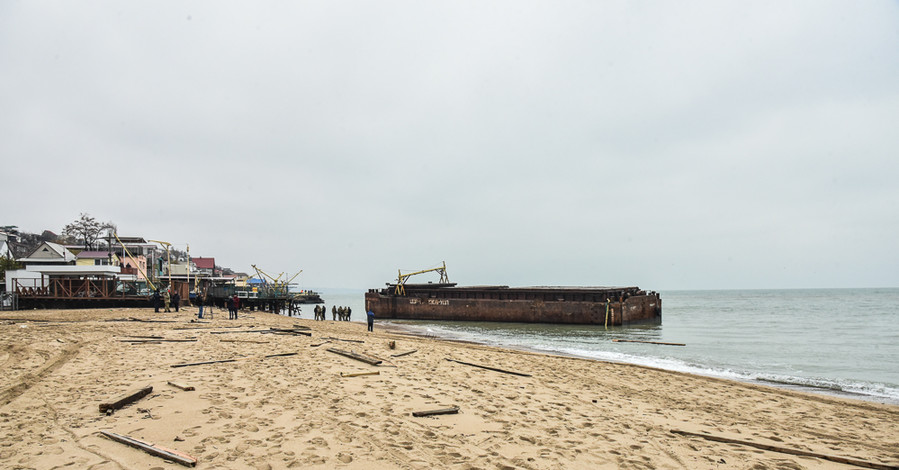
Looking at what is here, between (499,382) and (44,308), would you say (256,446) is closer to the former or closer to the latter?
(499,382)

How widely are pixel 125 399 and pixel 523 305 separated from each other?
35.5 m

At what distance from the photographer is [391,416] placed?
23.3 feet

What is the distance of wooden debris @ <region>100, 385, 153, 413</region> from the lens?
21.5 feet

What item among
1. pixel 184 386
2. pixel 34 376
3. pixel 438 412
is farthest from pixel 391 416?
pixel 34 376

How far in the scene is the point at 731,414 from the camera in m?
9.01

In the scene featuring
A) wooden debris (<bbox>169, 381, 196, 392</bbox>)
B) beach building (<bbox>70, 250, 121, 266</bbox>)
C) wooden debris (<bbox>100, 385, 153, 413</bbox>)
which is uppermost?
beach building (<bbox>70, 250, 121, 266</bbox>)

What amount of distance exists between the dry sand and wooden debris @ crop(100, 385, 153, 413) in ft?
0.48

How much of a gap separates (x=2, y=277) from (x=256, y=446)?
204ft

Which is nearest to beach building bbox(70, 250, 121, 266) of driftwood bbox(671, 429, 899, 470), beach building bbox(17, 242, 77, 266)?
beach building bbox(17, 242, 77, 266)

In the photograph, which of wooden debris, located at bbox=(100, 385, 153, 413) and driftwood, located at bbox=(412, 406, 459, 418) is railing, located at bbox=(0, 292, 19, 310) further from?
driftwood, located at bbox=(412, 406, 459, 418)

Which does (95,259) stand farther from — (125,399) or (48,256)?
(125,399)

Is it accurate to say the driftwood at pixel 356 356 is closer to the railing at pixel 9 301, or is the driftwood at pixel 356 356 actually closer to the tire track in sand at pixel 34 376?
the tire track in sand at pixel 34 376

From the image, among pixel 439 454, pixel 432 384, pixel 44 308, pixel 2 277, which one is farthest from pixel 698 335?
pixel 2 277

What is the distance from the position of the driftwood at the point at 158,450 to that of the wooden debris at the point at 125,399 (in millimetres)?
1185
